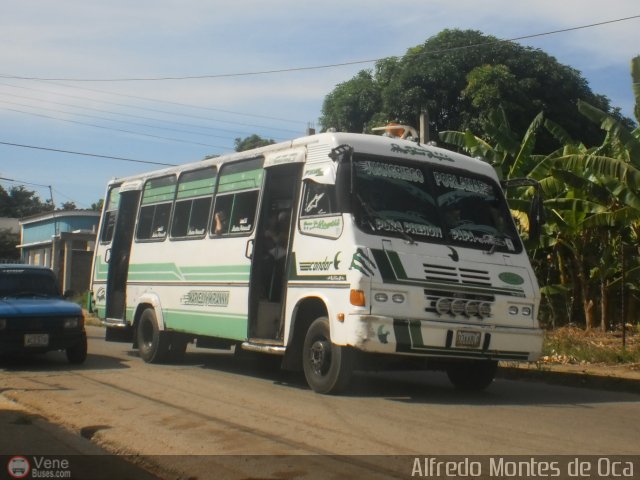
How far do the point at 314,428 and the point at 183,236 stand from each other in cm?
631

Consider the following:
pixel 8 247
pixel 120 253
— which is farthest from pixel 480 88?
pixel 8 247

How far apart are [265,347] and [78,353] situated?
411 cm

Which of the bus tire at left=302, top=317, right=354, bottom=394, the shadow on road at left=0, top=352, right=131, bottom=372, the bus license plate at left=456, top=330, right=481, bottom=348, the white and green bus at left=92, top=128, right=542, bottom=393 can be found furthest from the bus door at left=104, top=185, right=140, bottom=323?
the bus license plate at left=456, top=330, right=481, bottom=348

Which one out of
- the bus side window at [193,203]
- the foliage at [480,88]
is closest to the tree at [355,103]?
the foliage at [480,88]

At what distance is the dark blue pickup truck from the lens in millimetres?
12734

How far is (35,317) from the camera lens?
42.5 feet

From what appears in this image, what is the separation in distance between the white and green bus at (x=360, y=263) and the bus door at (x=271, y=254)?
0.02 meters

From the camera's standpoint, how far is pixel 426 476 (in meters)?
6.05

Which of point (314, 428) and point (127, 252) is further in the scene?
point (127, 252)

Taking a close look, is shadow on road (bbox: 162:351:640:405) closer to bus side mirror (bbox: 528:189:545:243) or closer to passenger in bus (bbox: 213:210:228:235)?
bus side mirror (bbox: 528:189:545:243)

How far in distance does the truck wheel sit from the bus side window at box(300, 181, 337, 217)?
4.93m

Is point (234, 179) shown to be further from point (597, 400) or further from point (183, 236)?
point (597, 400)

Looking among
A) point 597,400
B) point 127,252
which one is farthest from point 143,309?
point 597,400

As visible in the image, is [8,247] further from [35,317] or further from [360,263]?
[360,263]
